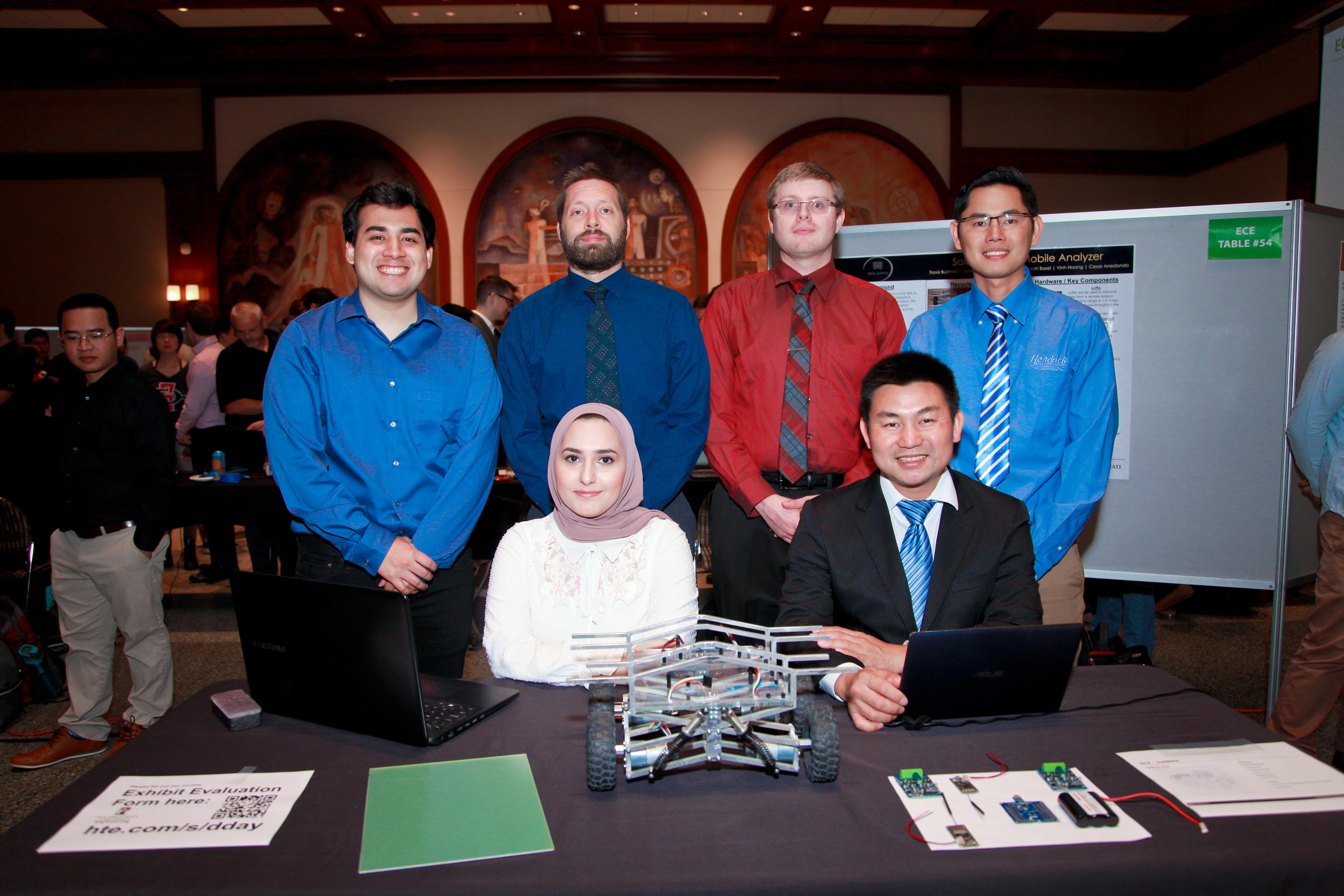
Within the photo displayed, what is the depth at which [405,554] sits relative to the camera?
205 centimetres

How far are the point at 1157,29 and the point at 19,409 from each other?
32.3 feet

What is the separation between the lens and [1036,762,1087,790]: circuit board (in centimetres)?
122

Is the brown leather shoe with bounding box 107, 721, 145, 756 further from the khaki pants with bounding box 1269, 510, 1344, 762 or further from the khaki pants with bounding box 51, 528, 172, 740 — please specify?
the khaki pants with bounding box 1269, 510, 1344, 762

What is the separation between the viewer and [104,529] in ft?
10.1

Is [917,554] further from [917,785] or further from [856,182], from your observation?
[856,182]

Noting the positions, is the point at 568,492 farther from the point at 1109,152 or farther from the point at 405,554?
the point at 1109,152

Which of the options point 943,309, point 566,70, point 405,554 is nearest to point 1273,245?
point 943,309

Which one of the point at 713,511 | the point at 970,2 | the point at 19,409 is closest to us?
the point at 713,511

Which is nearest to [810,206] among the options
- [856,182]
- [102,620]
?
[102,620]

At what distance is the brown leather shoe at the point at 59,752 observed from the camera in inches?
119

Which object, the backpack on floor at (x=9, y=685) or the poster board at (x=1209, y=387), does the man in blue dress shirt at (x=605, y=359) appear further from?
the backpack on floor at (x=9, y=685)

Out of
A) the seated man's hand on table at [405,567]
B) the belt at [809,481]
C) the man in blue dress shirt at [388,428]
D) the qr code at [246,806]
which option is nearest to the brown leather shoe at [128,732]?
the man in blue dress shirt at [388,428]

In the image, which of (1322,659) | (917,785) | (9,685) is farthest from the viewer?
(9,685)

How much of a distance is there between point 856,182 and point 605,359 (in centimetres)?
734
